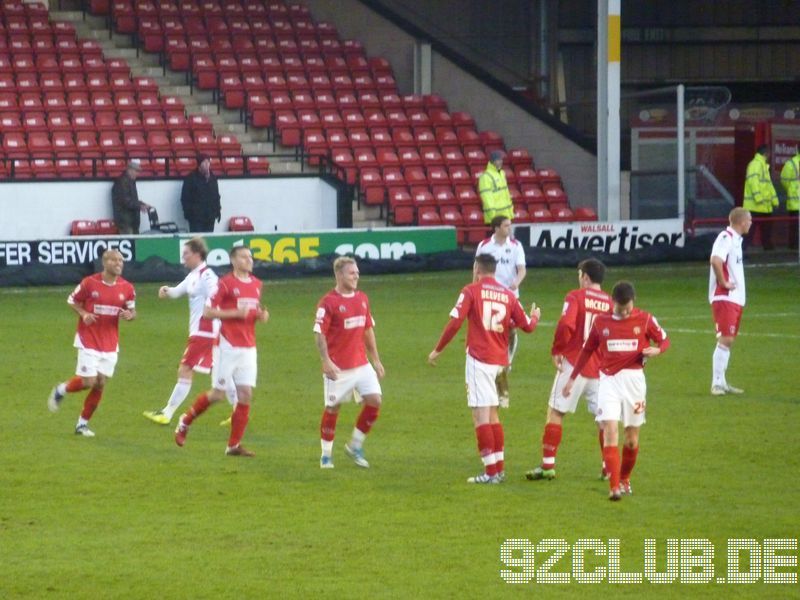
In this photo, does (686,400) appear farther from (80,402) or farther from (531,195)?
(531,195)

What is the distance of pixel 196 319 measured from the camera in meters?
14.9

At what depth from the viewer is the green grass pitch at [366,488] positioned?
9.48 metres

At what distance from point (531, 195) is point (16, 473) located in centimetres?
2347

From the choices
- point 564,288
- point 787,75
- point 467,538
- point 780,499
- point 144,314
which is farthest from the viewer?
point 787,75

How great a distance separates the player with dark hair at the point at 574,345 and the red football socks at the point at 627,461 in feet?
1.71

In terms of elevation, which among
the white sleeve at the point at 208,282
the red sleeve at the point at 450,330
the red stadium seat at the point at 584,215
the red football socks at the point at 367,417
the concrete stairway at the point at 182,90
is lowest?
the red football socks at the point at 367,417

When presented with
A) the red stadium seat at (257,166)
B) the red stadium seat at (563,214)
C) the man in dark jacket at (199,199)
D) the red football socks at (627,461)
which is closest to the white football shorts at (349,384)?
the red football socks at (627,461)

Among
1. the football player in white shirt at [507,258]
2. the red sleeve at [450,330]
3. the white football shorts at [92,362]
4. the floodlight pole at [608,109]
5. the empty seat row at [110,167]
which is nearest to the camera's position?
the red sleeve at [450,330]

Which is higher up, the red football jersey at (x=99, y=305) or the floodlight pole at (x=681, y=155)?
the floodlight pole at (x=681, y=155)

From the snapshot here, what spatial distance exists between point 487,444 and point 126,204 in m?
18.5

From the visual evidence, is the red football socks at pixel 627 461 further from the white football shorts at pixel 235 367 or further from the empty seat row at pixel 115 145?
the empty seat row at pixel 115 145

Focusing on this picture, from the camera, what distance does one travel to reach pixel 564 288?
27.6 m

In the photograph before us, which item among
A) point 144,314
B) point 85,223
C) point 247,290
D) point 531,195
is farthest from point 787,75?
point 247,290

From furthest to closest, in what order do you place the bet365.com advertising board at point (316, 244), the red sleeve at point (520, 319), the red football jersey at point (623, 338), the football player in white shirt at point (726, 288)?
1. the bet365.com advertising board at point (316, 244)
2. the football player in white shirt at point (726, 288)
3. the red sleeve at point (520, 319)
4. the red football jersey at point (623, 338)
